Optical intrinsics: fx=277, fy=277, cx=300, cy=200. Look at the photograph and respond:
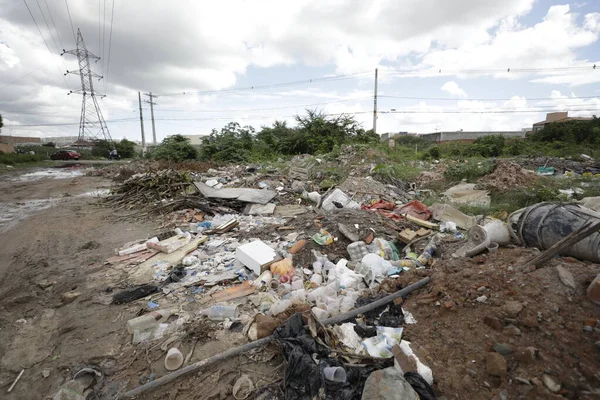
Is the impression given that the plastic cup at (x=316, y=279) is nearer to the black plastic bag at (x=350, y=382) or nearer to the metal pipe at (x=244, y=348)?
the metal pipe at (x=244, y=348)

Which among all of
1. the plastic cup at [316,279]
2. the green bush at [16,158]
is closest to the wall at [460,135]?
the plastic cup at [316,279]

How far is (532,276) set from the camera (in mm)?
2371

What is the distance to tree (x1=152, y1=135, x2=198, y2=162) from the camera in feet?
63.7

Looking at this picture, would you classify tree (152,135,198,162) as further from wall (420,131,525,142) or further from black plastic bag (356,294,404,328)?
wall (420,131,525,142)

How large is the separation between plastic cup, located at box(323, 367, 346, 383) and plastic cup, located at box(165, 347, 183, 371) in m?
1.27

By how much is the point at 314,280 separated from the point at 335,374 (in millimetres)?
1656

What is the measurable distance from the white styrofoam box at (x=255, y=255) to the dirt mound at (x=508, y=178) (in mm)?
6784

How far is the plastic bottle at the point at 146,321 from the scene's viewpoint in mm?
2758

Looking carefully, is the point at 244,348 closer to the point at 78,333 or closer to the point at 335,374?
the point at 335,374

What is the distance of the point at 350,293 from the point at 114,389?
2242mm

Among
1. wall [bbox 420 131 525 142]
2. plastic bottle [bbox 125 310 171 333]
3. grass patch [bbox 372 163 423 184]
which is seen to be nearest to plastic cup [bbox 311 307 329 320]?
plastic bottle [bbox 125 310 171 333]

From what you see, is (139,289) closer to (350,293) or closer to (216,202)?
(350,293)

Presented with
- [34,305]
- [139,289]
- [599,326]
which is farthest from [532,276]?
[34,305]

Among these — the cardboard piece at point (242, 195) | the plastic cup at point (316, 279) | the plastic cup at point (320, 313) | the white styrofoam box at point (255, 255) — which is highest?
the cardboard piece at point (242, 195)
